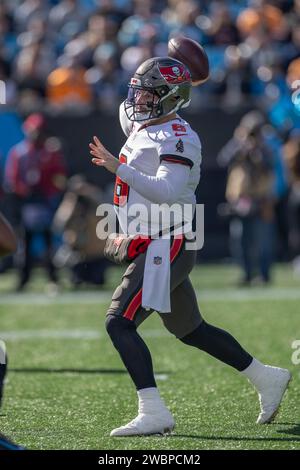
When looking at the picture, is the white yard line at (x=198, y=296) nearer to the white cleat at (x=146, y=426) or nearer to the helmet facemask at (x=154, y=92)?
the helmet facemask at (x=154, y=92)

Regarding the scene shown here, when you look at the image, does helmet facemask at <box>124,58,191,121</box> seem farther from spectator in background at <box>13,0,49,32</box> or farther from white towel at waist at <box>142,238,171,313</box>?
spectator in background at <box>13,0,49,32</box>

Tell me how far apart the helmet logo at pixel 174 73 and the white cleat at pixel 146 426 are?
1.50 meters

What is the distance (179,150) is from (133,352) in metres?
0.91

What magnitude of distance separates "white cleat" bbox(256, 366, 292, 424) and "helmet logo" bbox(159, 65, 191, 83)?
1.44 metres

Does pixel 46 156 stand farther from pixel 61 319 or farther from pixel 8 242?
pixel 8 242

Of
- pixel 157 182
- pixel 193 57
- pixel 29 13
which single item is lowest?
pixel 157 182

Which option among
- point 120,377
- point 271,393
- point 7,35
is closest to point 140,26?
point 7,35

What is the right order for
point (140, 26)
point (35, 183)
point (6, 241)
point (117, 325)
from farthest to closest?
point (140, 26)
point (35, 183)
point (117, 325)
point (6, 241)

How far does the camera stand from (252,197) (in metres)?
12.3

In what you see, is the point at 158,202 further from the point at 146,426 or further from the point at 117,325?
the point at 146,426

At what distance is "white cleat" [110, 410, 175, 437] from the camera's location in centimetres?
488

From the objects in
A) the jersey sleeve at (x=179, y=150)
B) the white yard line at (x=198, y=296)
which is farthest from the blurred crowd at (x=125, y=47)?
the jersey sleeve at (x=179, y=150)

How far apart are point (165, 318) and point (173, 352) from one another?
8.52 ft

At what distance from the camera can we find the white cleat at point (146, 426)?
4883 millimetres
